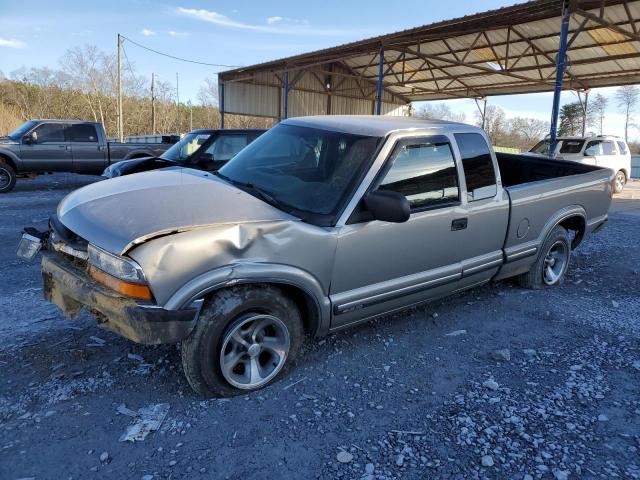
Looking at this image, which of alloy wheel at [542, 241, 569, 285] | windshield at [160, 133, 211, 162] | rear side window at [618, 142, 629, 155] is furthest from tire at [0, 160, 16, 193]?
rear side window at [618, 142, 629, 155]

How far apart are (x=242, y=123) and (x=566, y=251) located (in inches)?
1638

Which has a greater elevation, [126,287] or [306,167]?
[306,167]

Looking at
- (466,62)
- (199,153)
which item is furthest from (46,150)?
(466,62)

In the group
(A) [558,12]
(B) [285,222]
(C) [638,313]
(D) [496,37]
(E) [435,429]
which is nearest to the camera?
(E) [435,429]

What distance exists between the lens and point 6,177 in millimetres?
12109

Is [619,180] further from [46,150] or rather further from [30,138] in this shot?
[30,138]

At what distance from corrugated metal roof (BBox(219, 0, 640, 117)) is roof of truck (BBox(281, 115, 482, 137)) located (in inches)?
363

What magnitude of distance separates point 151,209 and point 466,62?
19.0 meters

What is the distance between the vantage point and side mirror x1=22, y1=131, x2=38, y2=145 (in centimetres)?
1222

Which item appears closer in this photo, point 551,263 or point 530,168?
point 551,263

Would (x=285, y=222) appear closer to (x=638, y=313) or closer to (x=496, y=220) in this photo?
(x=496, y=220)

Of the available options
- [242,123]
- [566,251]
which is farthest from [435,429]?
[242,123]

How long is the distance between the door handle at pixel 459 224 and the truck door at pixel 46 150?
39.6 ft

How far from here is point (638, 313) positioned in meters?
4.77
